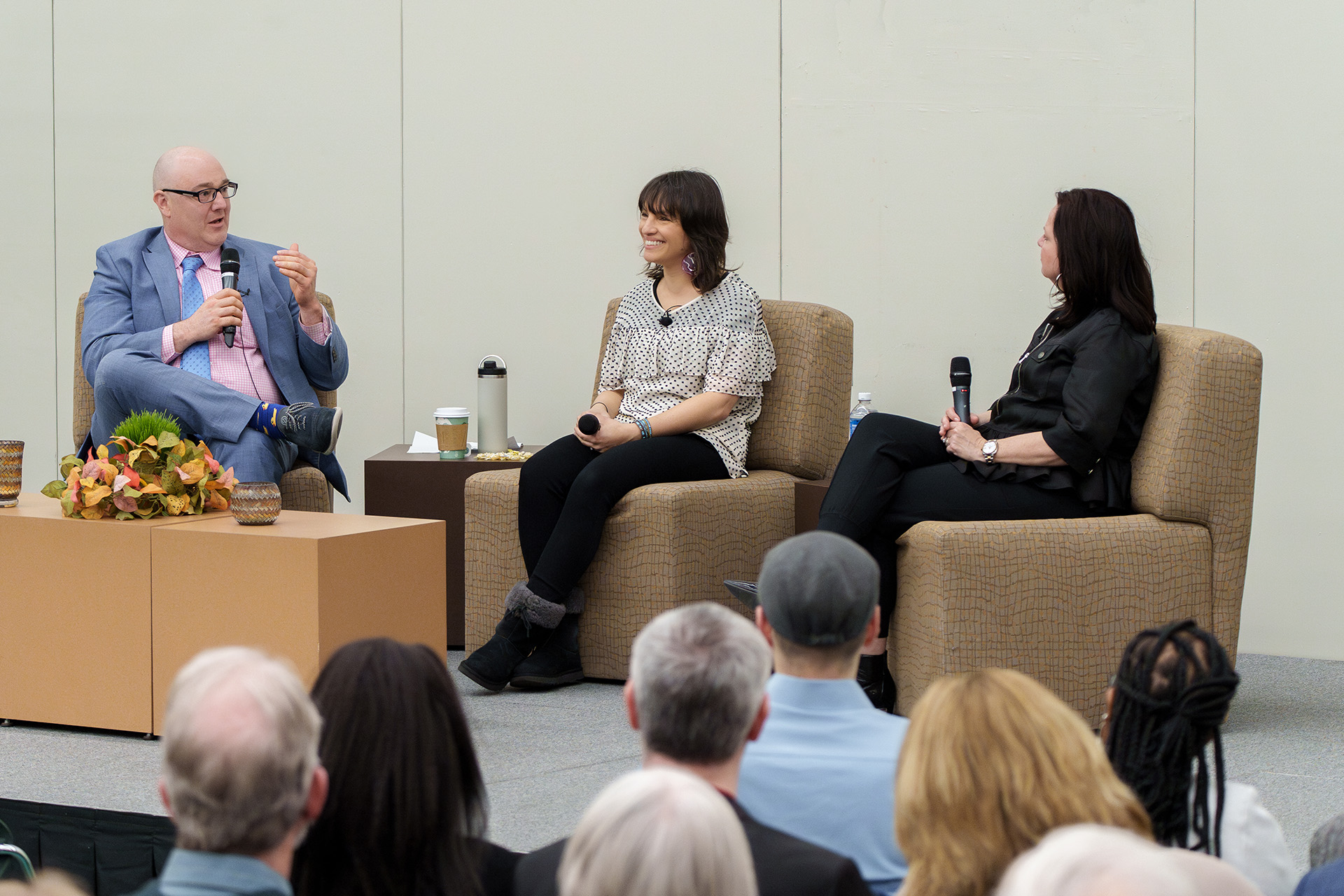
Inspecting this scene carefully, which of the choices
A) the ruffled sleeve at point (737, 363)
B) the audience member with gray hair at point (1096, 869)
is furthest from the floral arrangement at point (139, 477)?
the audience member with gray hair at point (1096, 869)

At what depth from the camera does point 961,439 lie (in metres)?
2.82

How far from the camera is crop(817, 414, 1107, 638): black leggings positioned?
9.01 feet

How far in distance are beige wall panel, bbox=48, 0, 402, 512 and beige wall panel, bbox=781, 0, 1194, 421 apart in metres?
1.44

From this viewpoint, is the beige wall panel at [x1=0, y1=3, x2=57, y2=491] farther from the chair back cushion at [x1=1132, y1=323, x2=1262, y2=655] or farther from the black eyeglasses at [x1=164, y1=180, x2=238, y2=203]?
the chair back cushion at [x1=1132, y1=323, x2=1262, y2=655]

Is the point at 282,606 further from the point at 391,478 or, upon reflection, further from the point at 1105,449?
the point at 1105,449

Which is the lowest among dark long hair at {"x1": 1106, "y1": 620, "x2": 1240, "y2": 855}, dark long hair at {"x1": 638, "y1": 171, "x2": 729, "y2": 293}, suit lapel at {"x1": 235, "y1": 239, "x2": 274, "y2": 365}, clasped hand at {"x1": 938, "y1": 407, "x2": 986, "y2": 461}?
dark long hair at {"x1": 1106, "y1": 620, "x2": 1240, "y2": 855}

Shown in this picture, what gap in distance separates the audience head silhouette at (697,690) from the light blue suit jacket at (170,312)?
7.86 feet

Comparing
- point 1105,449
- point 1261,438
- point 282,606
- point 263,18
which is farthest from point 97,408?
point 1261,438

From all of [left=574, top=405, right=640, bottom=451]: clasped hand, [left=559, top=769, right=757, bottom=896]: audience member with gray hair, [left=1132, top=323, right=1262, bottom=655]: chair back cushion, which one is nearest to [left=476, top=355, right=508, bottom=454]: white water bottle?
[left=574, top=405, right=640, bottom=451]: clasped hand

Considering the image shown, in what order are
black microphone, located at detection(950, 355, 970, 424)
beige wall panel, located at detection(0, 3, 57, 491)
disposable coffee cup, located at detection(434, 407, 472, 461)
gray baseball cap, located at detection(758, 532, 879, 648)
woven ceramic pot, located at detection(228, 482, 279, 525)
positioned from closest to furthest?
gray baseball cap, located at detection(758, 532, 879, 648)
woven ceramic pot, located at detection(228, 482, 279, 525)
black microphone, located at detection(950, 355, 970, 424)
disposable coffee cup, located at detection(434, 407, 472, 461)
beige wall panel, located at detection(0, 3, 57, 491)

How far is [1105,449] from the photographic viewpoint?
2.71m

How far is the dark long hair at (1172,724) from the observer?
Answer: 121 centimetres

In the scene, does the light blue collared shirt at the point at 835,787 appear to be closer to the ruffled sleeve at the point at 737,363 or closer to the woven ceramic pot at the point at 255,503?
the woven ceramic pot at the point at 255,503

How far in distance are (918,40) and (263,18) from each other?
7.48 feet
